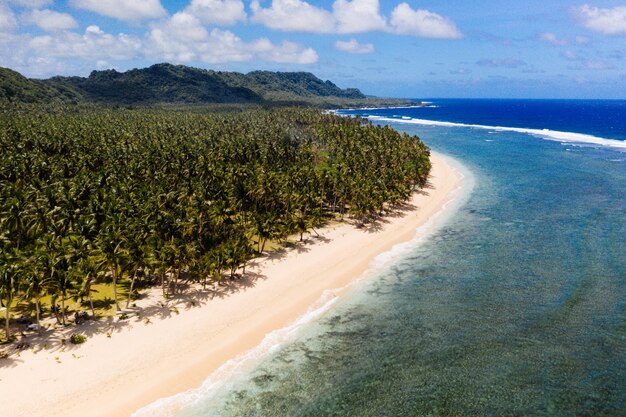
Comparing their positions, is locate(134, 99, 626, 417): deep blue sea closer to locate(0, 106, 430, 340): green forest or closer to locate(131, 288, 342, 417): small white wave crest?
locate(131, 288, 342, 417): small white wave crest

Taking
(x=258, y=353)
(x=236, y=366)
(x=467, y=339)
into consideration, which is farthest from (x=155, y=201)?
(x=467, y=339)

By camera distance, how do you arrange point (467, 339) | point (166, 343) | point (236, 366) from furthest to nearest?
point (467, 339) < point (166, 343) < point (236, 366)

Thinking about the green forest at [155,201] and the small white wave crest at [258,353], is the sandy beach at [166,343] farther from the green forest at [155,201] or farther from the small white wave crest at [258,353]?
the green forest at [155,201]

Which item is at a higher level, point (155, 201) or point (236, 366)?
point (155, 201)

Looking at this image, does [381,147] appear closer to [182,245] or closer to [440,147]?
[182,245]

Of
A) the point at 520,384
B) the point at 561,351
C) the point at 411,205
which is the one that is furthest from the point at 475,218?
the point at 520,384

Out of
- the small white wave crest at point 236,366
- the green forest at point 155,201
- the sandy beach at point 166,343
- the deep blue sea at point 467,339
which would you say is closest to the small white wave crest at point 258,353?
the small white wave crest at point 236,366

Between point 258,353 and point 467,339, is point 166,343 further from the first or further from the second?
point 467,339
